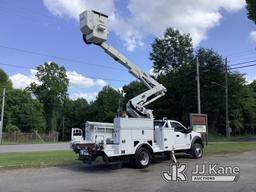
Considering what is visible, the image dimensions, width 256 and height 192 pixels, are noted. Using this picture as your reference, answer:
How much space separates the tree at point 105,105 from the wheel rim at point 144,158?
70.6 meters

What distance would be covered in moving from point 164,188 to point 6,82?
80.6 m

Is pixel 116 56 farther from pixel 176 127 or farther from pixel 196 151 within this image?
pixel 196 151

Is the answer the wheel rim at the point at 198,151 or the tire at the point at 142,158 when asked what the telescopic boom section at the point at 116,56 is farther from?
the wheel rim at the point at 198,151

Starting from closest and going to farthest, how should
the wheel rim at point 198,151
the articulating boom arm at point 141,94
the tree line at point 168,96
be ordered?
the articulating boom arm at point 141,94 < the wheel rim at point 198,151 < the tree line at point 168,96

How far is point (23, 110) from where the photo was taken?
7969 centimetres

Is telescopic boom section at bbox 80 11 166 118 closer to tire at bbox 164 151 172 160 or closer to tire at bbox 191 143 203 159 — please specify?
tire at bbox 164 151 172 160

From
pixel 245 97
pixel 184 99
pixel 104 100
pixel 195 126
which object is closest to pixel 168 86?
pixel 184 99

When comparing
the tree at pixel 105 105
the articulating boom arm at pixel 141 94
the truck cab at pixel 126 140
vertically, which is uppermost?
the tree at pixel 105 105

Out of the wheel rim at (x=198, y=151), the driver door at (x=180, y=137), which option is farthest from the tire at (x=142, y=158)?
the wheel rim at (x=198, y=151)

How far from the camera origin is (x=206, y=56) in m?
59.5

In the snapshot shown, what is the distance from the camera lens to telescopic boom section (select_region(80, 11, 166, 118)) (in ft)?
51.1

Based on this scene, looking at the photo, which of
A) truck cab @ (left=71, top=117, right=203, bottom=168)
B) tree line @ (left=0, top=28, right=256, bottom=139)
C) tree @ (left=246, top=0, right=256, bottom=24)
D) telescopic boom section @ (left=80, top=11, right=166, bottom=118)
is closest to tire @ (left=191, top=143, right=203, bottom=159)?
truck cab @ (left=71, top=117, right=203, bottom=168)

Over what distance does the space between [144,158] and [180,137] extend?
3489 mm

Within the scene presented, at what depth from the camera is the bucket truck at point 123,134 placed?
1510 centimetres
